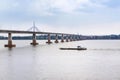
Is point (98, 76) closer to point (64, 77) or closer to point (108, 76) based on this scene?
point (108, 76)

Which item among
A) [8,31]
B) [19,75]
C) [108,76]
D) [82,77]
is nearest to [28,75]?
[19,75]

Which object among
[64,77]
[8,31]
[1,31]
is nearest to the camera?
[64,77]

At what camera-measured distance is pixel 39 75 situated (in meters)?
45.2

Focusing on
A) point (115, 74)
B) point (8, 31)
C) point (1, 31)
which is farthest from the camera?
point (8, 31)

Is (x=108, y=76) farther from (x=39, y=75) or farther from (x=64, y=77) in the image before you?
(x=39, y=75)

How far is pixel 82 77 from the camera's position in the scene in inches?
1698

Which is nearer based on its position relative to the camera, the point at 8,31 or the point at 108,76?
the point at 108,76

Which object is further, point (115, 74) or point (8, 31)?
point (8, 31)

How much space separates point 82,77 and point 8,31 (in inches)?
4581

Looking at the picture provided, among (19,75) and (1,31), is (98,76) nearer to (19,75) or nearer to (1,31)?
(19,75)

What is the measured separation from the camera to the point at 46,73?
155ft

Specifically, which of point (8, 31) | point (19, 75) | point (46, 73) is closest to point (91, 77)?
point (46, 73)

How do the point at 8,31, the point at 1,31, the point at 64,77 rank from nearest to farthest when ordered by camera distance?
1. the point at 64,77
2. the point at 1,31
3. the point at 8,31

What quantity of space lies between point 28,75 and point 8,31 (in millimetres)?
112379
